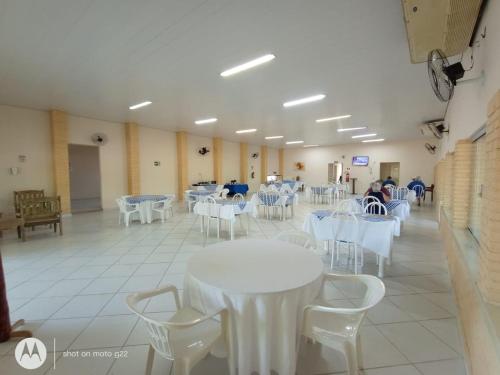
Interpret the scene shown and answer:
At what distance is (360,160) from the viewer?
15.6m

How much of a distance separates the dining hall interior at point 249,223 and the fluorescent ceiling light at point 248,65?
1.9 inches

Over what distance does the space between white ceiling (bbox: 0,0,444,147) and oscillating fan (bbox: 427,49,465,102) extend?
748 mm

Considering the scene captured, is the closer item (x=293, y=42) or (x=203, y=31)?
(x=203, y=31)

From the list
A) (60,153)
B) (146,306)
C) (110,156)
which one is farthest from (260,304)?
(110,156)

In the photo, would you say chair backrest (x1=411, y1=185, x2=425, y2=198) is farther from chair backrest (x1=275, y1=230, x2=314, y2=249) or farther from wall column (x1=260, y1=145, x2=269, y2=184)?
chair backrest (x1=275, y1=230, x2=314, y2=249)

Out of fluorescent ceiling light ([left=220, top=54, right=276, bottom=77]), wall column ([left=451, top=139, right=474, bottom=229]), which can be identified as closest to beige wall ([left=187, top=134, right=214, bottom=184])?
fluorescent ceiling light ([left=220, top=54, right=276, bottom=77])

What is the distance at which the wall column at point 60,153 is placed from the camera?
7332 millimetres

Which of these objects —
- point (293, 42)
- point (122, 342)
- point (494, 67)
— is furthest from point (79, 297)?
point (494, 67)

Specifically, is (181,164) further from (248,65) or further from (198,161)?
(248,65)

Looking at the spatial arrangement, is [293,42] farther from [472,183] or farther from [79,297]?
[79,297]

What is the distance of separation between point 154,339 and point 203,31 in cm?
334

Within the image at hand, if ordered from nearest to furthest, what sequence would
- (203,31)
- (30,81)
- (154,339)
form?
(154,339) → (203,31) → (30,81)

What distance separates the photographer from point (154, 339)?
1432 mm

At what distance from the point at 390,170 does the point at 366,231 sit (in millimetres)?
13747
